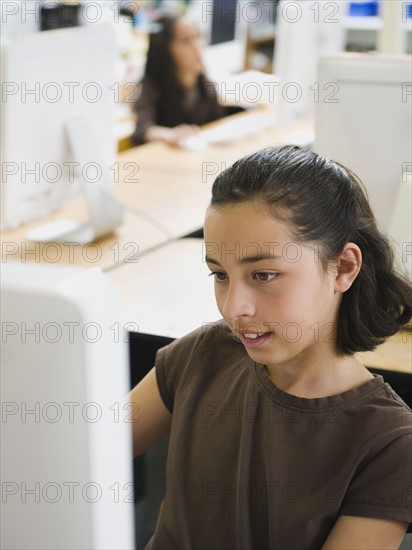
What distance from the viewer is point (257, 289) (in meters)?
0.98

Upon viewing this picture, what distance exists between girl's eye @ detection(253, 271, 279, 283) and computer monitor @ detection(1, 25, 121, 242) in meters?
1.17

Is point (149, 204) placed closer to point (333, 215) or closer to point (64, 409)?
point (333, 215)

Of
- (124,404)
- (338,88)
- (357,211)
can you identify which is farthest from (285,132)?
(124,404)

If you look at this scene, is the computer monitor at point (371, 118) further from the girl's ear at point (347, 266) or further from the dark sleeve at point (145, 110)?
the dark sleeve at point (145, 110)

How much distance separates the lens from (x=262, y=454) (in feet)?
3.53

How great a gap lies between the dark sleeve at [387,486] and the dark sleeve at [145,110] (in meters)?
2.91

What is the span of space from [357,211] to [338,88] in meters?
0.88

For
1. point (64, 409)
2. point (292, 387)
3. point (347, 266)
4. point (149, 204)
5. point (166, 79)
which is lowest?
point (149, 204)

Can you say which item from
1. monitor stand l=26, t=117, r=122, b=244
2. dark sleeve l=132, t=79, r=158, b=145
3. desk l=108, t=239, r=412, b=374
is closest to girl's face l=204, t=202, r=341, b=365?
desk l=108, t=239, r=412, b=374

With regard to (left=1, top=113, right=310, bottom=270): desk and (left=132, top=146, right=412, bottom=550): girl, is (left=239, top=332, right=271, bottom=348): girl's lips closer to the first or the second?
(left=132, top=146, right=412, bottom=550): girl

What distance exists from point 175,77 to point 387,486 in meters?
3.28

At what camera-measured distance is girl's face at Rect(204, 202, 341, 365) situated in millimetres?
968

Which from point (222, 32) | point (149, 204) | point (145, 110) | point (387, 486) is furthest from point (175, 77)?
point (387, 486)

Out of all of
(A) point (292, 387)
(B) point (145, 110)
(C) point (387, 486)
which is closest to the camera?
(C) point (387, 486)
